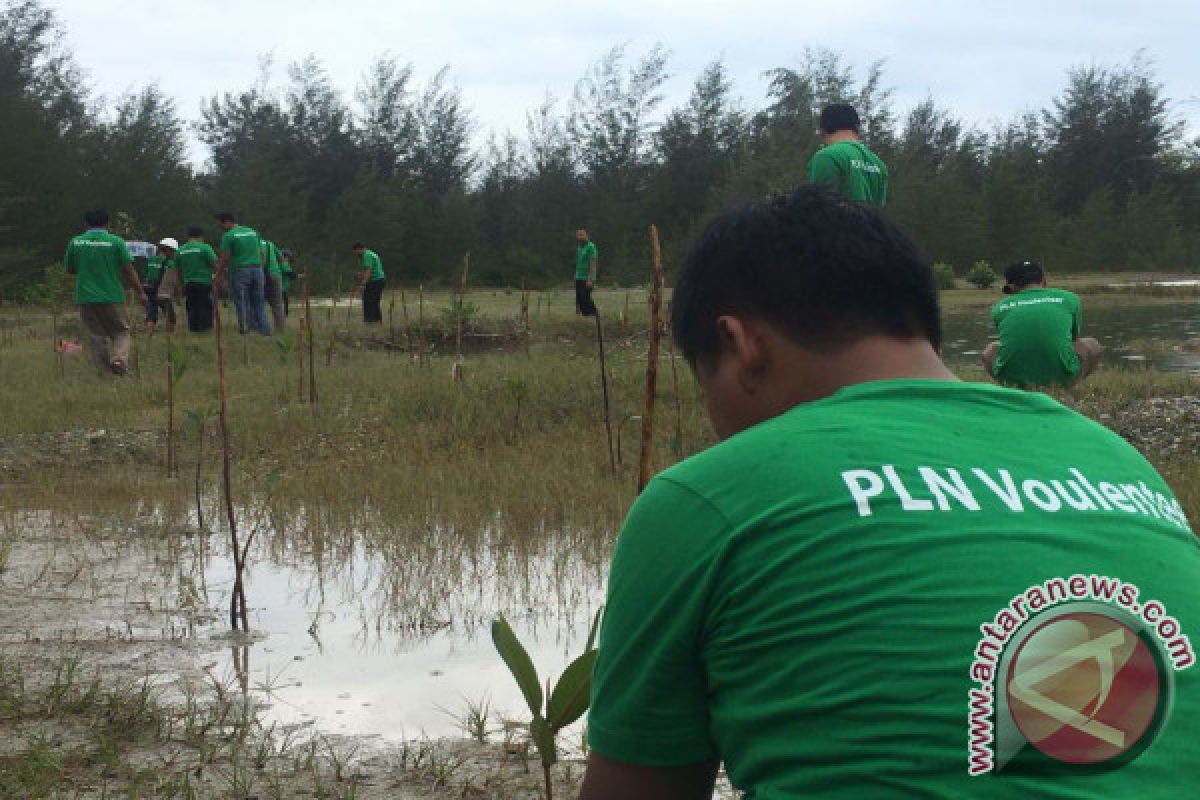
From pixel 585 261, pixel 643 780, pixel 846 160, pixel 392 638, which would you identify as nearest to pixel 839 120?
pixel 846 160

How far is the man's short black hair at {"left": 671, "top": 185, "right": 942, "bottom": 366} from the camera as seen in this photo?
1.53 meters

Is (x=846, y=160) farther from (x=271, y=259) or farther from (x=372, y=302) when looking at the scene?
(x=372, y=302)

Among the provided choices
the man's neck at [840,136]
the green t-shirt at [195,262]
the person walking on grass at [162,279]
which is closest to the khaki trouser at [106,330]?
the person walking on grass at [162,279]

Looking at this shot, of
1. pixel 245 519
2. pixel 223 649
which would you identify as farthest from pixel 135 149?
pixel 223 649

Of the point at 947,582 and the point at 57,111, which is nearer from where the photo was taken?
the point at 947,582

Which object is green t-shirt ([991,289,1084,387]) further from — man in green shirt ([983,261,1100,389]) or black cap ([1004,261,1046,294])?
black cap ([1004,261,1046,294])

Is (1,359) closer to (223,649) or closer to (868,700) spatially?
(223,649)

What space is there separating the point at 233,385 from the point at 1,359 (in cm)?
434

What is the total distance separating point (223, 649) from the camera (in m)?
4.12

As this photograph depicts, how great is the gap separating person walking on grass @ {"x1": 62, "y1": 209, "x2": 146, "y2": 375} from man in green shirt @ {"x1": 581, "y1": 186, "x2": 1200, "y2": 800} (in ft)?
36.0

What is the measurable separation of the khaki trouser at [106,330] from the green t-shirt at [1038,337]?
801cm

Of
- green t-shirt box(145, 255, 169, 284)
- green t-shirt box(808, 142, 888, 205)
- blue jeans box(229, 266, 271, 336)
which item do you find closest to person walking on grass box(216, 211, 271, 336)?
blue jeans box(229, 266, 271, 336)

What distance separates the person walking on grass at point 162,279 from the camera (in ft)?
50.9

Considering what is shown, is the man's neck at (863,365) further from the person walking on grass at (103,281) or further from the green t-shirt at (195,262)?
the green t-shirt at (195,262)
